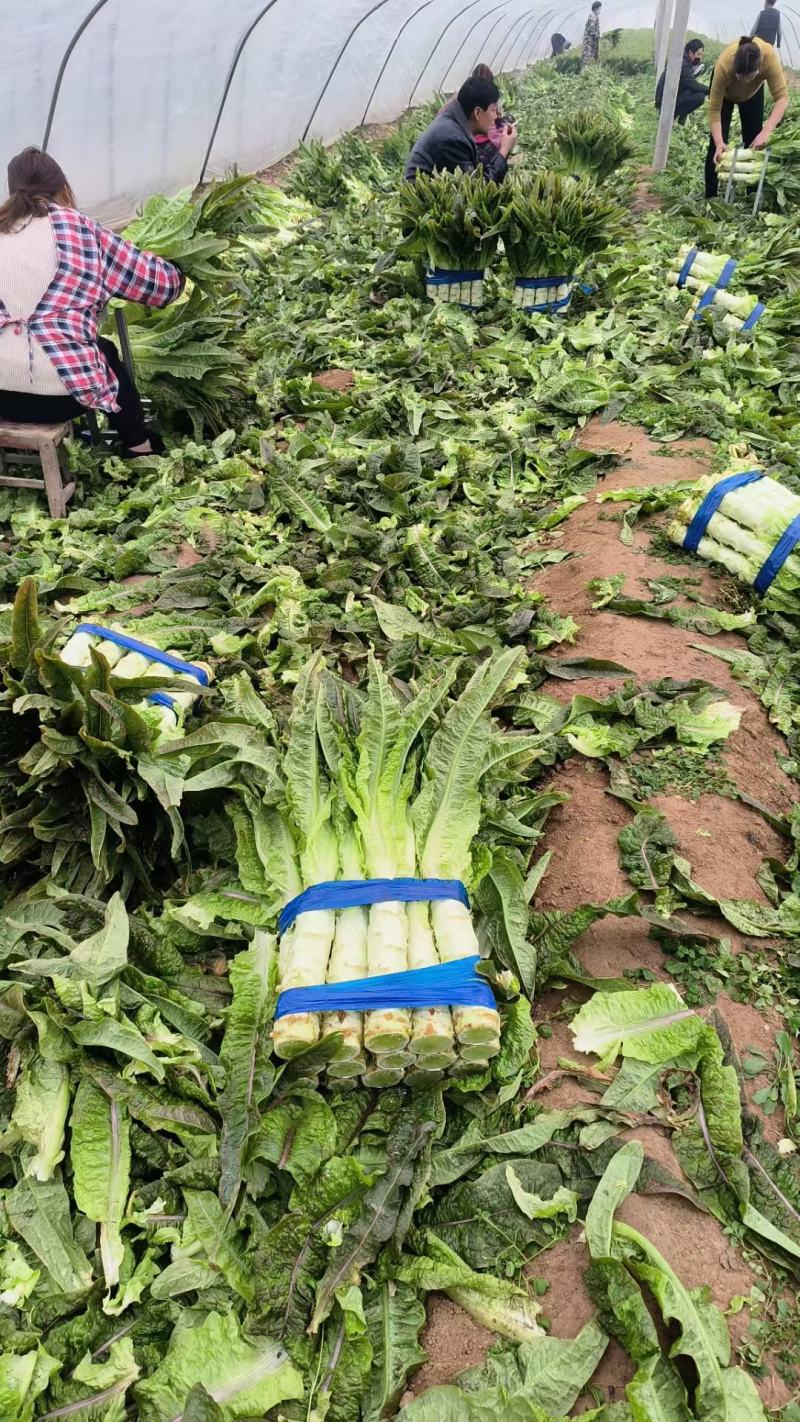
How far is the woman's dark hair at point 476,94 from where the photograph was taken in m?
8.13

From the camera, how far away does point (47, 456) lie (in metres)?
4.91

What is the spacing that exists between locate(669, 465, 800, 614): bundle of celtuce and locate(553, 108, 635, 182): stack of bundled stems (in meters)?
9.05

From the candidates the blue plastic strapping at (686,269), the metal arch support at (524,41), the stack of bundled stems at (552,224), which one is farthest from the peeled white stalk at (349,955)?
the metal arch support at (524,41)

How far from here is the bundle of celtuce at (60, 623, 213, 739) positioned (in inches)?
121

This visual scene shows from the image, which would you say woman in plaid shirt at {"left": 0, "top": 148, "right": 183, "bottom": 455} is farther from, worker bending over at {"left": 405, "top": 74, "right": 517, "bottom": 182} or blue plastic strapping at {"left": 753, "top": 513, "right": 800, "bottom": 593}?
worker bending over at {"left": 405, "top": 74, "right": 517, "bottom": 182}

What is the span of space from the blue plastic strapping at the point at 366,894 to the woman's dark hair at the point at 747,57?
10.4m

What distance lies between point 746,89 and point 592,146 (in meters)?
2.05

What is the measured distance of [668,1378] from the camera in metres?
1.80

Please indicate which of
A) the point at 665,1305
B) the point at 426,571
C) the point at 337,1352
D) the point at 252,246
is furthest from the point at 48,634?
the point at 252,246

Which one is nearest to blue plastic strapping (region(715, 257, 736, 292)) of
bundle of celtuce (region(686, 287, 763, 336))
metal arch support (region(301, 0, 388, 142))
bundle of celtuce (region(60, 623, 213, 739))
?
bundle of celtuce (region(686, 287, 763, 336))

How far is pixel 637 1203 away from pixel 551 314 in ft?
22.8

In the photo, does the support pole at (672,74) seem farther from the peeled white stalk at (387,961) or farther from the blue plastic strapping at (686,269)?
the peeled white stalk at (387,961)

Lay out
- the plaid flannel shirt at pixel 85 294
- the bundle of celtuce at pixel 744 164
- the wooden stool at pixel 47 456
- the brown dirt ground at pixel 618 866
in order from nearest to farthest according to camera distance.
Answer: the brown dirt ground at pixel 618 866
the plaid flannel shirt at pixel 85 294
the wooden stool at pixel 47 456
the bundle of celtuce at pixel 744 164

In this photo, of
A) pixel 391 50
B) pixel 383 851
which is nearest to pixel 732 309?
pixel 383 851
